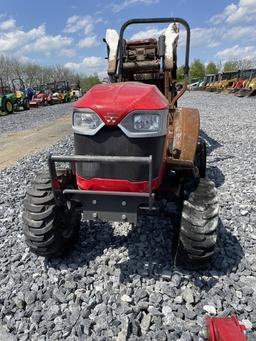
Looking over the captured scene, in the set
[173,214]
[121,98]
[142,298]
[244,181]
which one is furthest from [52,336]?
[244,181]

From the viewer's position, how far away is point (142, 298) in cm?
269

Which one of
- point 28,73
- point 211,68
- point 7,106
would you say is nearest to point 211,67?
point 211,68

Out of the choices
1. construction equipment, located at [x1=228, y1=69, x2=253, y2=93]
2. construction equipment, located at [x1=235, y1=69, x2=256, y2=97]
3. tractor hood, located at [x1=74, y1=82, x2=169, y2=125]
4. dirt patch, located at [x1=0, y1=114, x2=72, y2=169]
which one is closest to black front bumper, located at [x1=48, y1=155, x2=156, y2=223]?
tractor hood, located at [x1=74, y1=82, x2=169, y2=125]

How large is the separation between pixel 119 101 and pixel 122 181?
0.61m

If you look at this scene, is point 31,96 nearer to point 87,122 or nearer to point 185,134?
point 185,134

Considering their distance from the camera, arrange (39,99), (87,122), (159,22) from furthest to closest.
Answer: (39,99)
(159,22)
(87,122)

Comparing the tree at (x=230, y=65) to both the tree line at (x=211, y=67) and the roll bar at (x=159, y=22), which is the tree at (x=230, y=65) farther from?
the roll bar at (x=159, y=22)

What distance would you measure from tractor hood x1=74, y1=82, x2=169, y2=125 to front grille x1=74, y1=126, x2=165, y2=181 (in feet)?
0.39

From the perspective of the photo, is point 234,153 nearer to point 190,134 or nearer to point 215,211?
point 190,134

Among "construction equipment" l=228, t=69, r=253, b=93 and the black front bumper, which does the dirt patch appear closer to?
the black front bumper

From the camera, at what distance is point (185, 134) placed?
3.57m

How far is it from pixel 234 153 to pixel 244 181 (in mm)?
1988

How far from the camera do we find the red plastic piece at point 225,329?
6.94ft

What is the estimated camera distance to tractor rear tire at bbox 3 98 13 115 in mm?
20023
